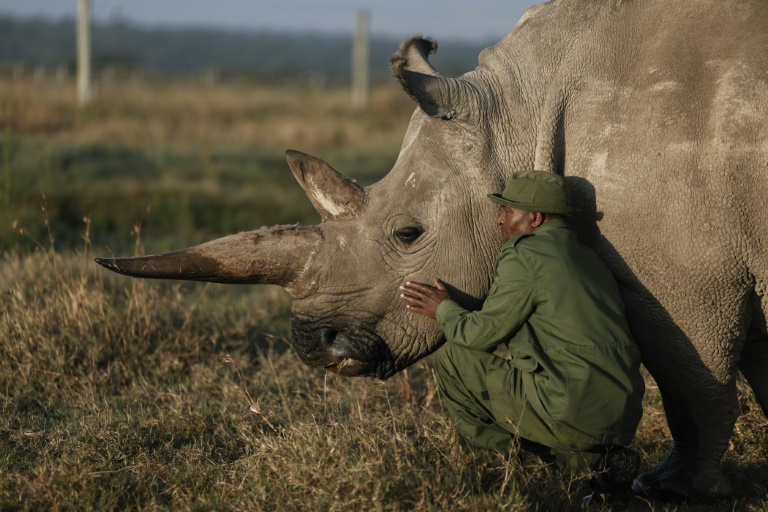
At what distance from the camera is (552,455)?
14.8ft

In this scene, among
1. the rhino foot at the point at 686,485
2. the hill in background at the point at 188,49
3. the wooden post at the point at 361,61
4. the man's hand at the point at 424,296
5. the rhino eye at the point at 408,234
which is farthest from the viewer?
the hill in background at the point at 188,49

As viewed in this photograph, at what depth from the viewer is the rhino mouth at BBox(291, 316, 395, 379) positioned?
15.1ft

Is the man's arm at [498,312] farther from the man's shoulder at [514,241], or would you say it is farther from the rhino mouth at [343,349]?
the rhino mouth at [343,349]

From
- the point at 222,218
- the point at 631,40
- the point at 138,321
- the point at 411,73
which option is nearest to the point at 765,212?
the point at 631,40

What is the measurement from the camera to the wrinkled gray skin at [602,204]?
4156mm

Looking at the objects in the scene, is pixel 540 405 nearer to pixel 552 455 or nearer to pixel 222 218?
pixel 552 455

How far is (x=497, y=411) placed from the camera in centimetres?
441

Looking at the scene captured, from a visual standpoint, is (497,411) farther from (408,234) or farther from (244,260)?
(244,260)

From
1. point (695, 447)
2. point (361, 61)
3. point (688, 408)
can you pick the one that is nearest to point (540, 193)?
point (688, 408)

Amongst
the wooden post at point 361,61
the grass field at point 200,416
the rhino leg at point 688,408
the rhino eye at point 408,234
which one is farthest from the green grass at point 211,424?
the wooden post at point 361,61

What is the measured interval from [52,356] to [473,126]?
3.06 metres

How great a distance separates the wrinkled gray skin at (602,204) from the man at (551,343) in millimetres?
209

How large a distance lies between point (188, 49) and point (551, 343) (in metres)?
111

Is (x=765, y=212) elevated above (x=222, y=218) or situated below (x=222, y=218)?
above
